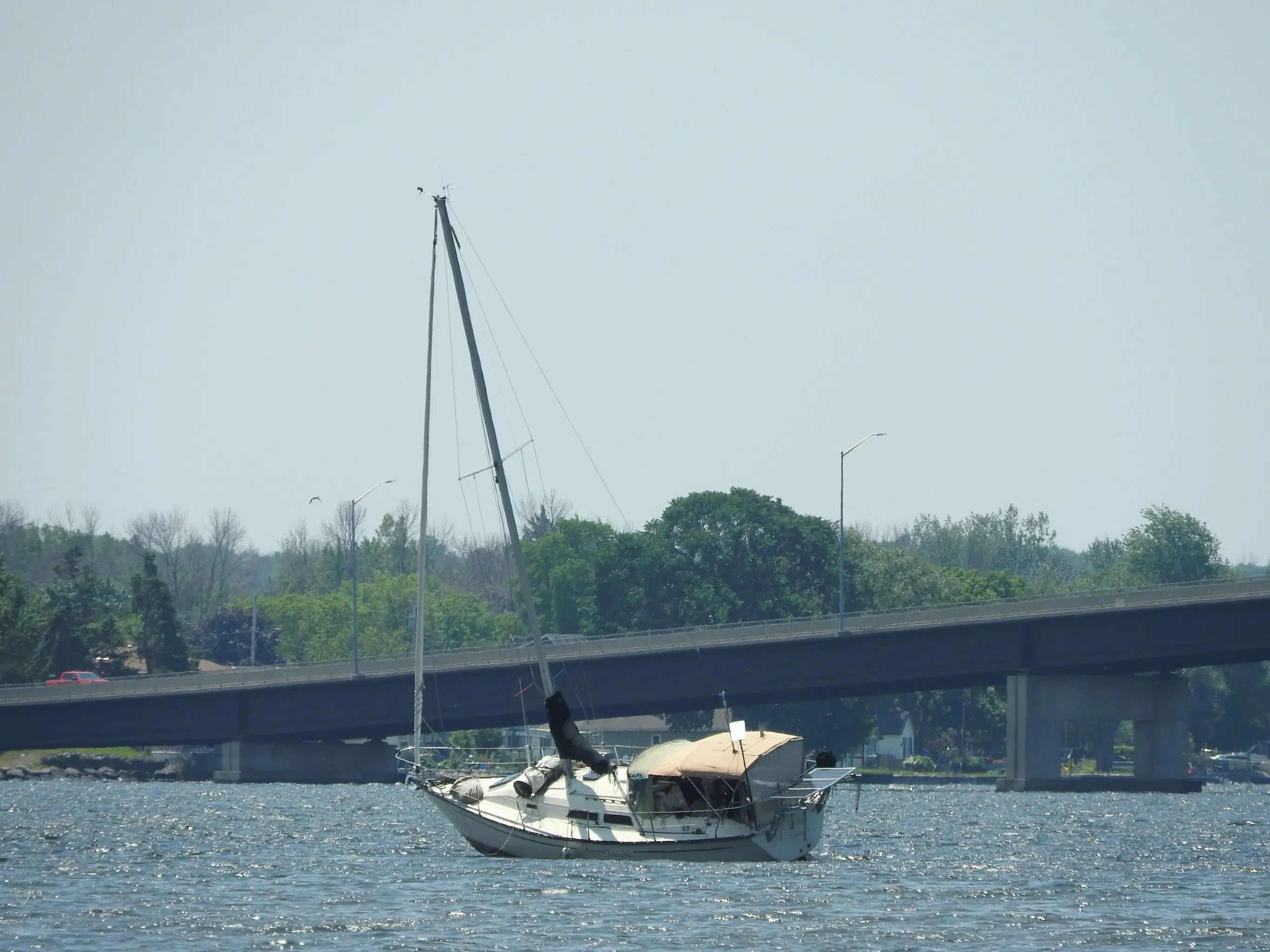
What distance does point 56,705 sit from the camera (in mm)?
129000

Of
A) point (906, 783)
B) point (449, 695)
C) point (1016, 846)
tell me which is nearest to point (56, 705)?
point (449, 695)

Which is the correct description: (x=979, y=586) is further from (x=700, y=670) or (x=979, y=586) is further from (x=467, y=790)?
(x=467, y=790)

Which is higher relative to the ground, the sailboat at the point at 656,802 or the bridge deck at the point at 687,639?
the bridge deck at the point at 687,639

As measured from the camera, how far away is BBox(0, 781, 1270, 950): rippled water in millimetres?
42719

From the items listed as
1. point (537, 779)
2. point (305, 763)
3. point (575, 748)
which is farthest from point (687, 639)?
point (575, 748)

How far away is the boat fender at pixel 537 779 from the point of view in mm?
60438

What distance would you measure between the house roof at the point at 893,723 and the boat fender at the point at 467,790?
129 m

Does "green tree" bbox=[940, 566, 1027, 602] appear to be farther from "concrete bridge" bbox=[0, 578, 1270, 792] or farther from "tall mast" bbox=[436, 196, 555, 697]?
"tall mast" bbox=[436, 196, 555, 697]

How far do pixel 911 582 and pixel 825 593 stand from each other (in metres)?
12.1

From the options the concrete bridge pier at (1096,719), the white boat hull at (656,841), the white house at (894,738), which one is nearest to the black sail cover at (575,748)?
the white boat hull at (656,841)

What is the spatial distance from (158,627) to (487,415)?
118m

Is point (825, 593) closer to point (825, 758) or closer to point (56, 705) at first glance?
point (56, 705)

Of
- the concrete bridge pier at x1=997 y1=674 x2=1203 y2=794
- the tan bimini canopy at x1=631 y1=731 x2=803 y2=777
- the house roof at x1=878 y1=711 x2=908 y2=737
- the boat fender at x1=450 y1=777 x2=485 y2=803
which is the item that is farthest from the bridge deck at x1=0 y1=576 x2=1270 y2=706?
the house roof at x1=878 y1=711 x2=908 y2=737

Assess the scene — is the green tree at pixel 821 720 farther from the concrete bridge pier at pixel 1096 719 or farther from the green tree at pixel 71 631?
the green tree at pixel 71 631
